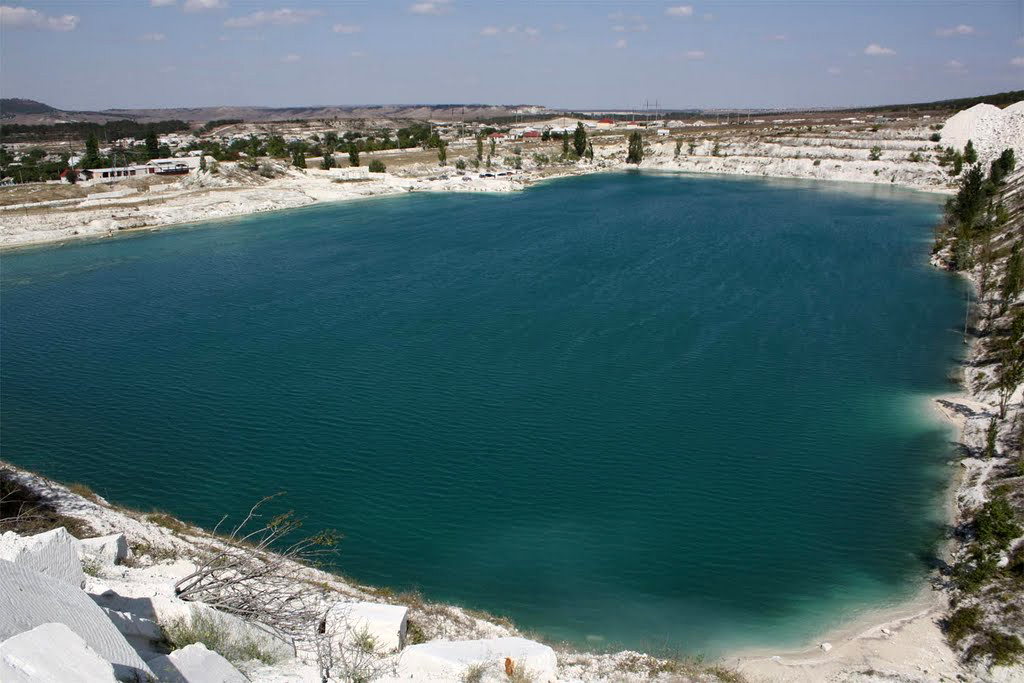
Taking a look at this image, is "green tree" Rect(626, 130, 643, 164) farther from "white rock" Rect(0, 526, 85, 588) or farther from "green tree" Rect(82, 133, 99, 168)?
"white rock" Rect(0, 526, 85, 588)

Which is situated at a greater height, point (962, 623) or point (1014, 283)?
point (1014, 283)

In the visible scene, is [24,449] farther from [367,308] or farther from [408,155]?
[408,155]

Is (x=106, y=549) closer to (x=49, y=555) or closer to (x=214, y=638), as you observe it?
(x=49, y=555)

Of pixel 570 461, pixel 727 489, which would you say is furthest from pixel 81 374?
pixel 727 489

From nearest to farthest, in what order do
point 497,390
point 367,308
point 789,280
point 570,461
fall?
point 570,461
point 497,390
point 367,308
point 789,280

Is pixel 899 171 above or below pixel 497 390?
above

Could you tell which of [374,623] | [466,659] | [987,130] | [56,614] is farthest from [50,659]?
[987,130]

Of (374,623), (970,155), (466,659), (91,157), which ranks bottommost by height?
(466,659)

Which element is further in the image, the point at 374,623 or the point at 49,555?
the point at 374,623
